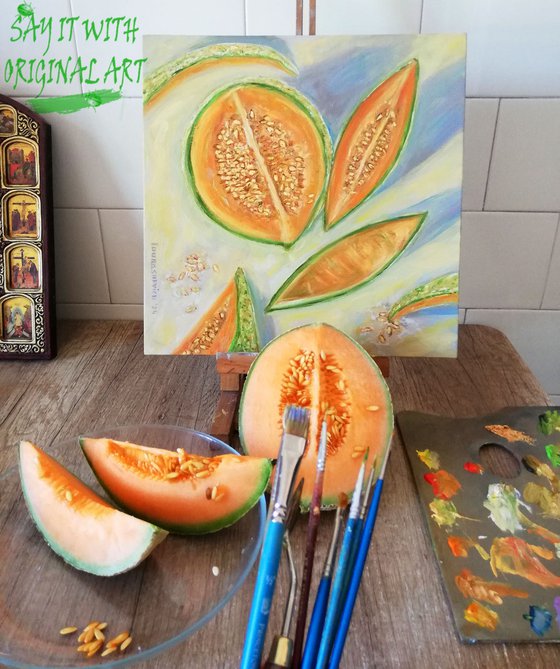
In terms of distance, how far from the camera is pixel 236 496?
1.59ft

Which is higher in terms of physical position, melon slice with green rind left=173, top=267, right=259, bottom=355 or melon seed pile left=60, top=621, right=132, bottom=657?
melon slice with green rind left=173, top=267, right=259, bottom=355

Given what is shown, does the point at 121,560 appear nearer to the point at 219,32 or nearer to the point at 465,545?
the point at 465,545

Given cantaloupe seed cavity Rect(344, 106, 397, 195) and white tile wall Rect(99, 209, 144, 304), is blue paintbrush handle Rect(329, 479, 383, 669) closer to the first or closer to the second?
cantaloupe seed cavity Rect(344, 106, 397, 195)

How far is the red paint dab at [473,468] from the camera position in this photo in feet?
1.92

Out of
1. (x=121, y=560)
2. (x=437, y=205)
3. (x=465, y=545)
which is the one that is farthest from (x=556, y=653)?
(x=437, y=205)

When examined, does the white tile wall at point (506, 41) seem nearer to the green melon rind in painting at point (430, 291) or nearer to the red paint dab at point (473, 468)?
the green melon rind in painting at point (430, 291)

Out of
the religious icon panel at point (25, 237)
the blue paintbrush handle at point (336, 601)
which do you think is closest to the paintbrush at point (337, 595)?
the blue paintbrush handle at point (336, 601)

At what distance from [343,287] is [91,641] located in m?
0.43

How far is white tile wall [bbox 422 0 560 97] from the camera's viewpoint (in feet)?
2.42

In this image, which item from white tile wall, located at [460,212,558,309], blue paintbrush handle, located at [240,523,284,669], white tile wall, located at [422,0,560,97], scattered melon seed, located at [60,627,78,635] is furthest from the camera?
white tile wall, located at [460,212,558,309]

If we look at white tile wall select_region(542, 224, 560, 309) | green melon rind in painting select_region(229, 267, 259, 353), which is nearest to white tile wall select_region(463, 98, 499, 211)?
white tile wall select_region(542, 224, 560, 309)

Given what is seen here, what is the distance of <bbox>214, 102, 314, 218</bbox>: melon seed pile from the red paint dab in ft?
1.11

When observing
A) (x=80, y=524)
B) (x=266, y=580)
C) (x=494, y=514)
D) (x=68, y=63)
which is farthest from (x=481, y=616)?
(x=68, y=63)

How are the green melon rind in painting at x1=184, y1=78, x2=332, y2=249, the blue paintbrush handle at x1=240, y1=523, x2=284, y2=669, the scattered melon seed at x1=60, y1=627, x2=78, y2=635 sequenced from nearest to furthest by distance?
the blue paintbrush handle at x1=240, y1=523, x2=284, y2=669 < the scattered melon seed at x1=60, y1=627, x2=78, y2=635 < the green melon rind in painting at x1=184, y1=78, x2=332, y2=249
